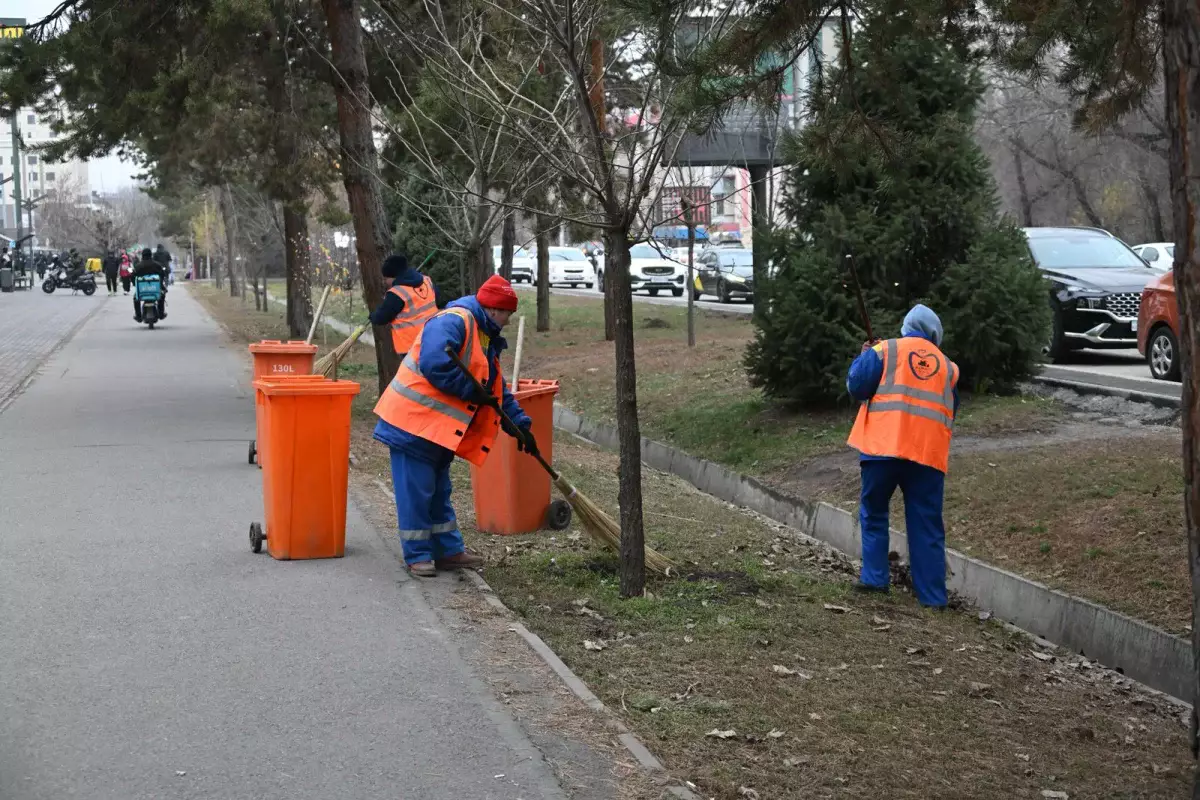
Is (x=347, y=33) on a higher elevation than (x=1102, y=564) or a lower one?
higher

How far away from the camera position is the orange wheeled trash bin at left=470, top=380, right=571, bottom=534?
30.8 ft

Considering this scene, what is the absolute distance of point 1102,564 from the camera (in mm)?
8609

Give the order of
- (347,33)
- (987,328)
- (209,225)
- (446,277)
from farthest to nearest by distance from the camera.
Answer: (209,225) < (446,277) < (347,33) < (987,328)

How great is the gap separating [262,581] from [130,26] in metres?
9.91

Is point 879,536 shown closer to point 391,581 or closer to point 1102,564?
point 1102,564

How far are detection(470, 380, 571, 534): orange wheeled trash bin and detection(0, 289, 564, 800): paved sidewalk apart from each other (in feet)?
2.66

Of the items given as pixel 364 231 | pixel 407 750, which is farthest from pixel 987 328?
pixel 407 750

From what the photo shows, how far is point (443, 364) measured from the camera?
25.1 feet

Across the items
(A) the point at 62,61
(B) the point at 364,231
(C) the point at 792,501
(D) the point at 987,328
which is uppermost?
(A) the point at 62,61

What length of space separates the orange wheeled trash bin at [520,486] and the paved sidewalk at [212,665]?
0.81 m

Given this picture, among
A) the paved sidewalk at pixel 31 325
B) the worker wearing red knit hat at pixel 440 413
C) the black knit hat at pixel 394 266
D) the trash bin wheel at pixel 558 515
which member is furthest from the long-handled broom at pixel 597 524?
the paved sidewalk at pixel 31 325

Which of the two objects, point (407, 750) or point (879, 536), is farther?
Answer: point (879, 536)

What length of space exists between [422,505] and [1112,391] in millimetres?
7735

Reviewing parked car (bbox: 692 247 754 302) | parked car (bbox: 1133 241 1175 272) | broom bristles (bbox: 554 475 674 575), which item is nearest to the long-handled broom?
broom bristles (bbox: 554 475 674 575)
